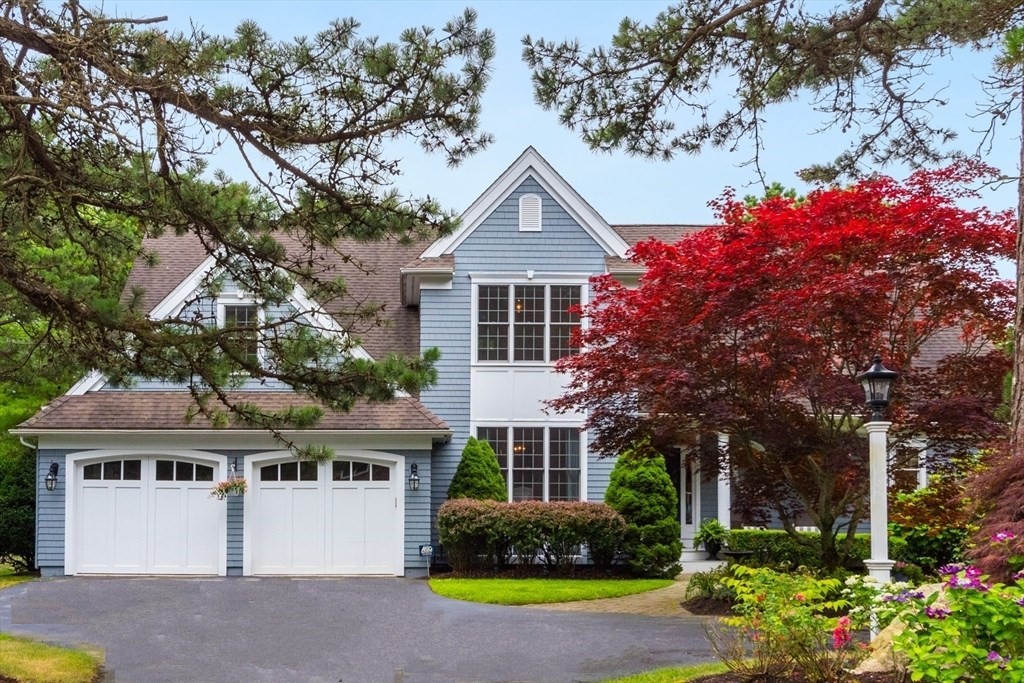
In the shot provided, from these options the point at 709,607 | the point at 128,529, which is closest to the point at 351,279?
the point at 128,529

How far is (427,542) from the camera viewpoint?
19859mm

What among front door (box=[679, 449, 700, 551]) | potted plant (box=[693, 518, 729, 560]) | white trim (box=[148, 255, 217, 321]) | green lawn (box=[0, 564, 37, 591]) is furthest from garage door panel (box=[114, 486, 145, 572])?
potted plant (box=[693, 518, 729, 560])

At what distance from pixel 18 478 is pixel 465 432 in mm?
7955

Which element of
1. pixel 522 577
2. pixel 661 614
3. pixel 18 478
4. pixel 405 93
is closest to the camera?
pixel 405 93

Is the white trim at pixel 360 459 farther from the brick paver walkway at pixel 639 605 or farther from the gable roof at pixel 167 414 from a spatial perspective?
the brick paver walkway at pixel 639 605

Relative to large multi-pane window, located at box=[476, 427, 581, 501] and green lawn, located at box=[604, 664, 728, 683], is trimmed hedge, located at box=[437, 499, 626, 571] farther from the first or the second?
green lawn, located at box=[604, 664, 728, 683]

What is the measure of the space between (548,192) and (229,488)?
761cm

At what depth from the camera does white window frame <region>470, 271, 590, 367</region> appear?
20.8m

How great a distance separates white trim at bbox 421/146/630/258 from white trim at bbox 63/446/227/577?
5184mm

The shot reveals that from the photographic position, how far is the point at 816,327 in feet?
48.7

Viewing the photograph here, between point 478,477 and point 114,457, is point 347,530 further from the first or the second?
point 114,457

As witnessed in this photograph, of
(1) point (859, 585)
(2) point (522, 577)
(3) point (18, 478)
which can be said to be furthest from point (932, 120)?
(3) point (18, 478)

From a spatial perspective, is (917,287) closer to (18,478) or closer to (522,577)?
(522,577)

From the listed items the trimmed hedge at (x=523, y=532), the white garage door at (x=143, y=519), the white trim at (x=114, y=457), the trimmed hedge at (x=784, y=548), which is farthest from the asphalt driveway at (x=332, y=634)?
the trimmed hedge at (x=784, y=548)
